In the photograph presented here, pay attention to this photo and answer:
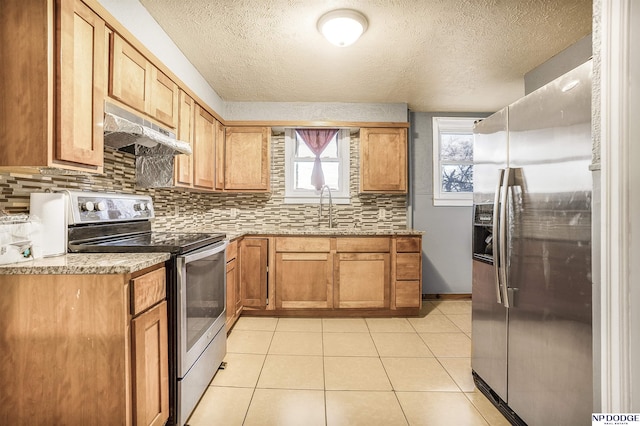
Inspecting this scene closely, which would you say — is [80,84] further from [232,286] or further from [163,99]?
[232,286]

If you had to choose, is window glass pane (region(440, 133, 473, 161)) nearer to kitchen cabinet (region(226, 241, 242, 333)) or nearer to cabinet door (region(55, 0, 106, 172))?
kitchen cabinet (region(226, 241, 242, 333))

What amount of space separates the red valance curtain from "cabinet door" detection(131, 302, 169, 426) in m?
2.69

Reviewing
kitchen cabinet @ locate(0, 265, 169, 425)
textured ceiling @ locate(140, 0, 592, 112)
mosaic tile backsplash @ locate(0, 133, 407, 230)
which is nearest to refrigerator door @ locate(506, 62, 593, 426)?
textured ceiling @ locate(140, 0, 592, 112)

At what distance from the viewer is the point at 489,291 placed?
6.29 feet

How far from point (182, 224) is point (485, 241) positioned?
8.81 feet

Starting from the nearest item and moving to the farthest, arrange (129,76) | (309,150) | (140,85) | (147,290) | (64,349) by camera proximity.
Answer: (64,349) < (147,290) < (129,76) < (140,85) < (309,150)

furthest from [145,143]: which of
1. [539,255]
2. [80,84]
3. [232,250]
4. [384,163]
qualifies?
[384,163]

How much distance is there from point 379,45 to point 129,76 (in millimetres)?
1744

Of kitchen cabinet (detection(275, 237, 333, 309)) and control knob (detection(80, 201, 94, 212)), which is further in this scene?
kitchen cabinet (detection(275, 237, 333, 309))

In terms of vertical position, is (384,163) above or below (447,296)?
above

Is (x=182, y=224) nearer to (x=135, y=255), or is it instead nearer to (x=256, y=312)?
(x=256, y=312)

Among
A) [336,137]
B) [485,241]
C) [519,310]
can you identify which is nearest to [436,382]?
[519,310]

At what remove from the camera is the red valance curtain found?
3.94 meters

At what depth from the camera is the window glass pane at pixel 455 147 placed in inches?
166
